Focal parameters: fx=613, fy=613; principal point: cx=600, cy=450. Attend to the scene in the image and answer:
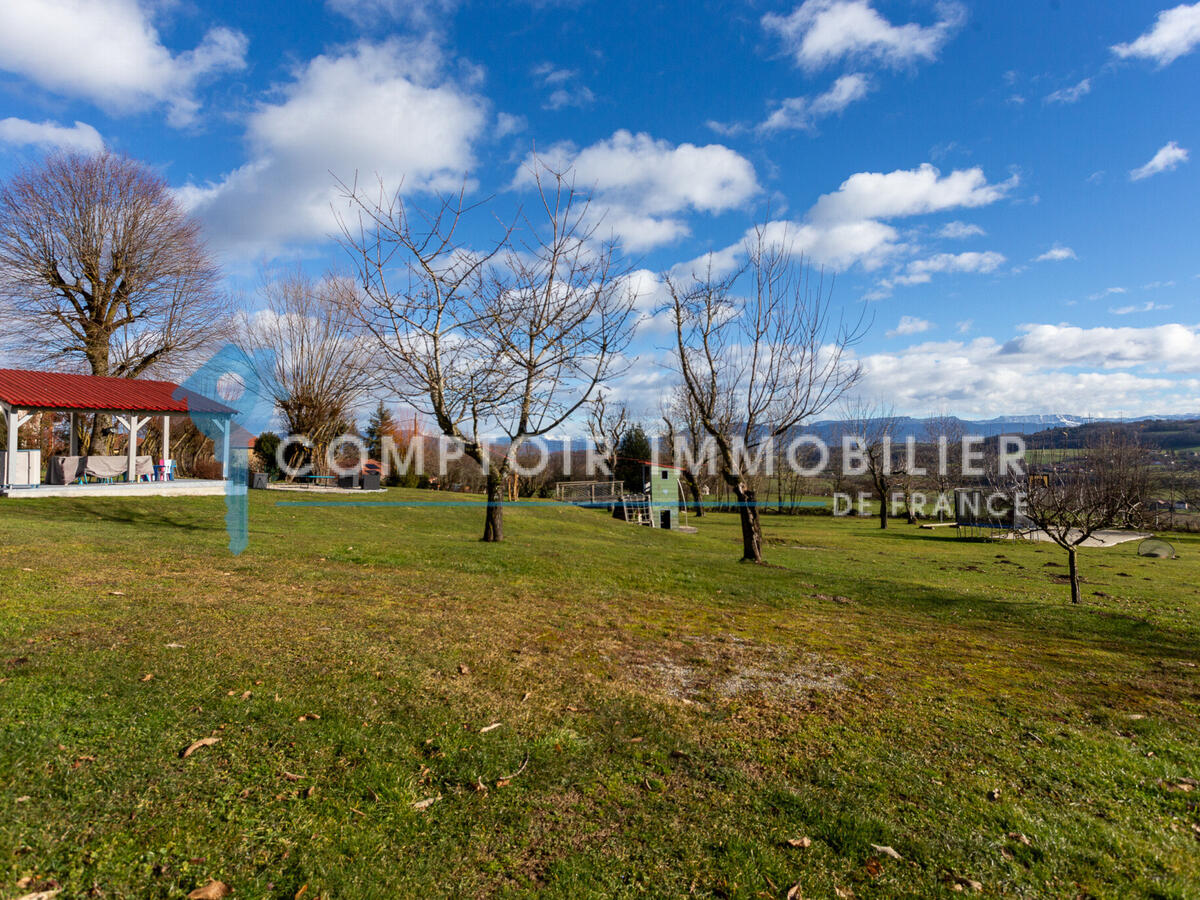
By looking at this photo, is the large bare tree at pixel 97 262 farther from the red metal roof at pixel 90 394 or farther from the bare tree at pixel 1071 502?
the bare tree at pixel 1071 502

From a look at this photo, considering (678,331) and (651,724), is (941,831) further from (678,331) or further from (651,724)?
(678,331)

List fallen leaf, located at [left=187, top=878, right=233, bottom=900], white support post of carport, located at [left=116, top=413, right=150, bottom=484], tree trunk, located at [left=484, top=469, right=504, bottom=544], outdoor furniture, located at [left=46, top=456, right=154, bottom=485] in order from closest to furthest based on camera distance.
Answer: fallen leaf, located at [left=187, top=878, right=233, bottom=900]
tree trunk, located at [left=484, top=469, right=504, bottom=544]
outdoor furniture, located at [left=46, top=456, right=154, bottom=485]
white support post of carport, located at [left=116, top=413, right=150, bottom=484]

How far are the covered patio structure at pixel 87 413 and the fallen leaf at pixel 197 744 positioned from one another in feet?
46.1

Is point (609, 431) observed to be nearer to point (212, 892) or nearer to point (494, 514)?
point (494, 514)

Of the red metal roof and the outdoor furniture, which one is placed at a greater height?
the red metal roof

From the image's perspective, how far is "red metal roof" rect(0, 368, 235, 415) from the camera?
16.8 metres

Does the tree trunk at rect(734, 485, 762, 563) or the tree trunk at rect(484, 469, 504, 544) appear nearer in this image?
the tree trunk at rect(484, 469, 504, 544)

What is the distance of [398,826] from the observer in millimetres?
2881

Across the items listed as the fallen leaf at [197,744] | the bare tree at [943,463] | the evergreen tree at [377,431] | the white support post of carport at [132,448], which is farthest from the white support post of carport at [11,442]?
the bare tree at [943,463]

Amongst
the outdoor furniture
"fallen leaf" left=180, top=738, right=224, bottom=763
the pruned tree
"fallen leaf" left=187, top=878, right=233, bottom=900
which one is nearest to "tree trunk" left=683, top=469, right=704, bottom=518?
the pruned tree

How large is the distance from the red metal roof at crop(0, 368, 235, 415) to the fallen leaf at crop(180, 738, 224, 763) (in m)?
17.7

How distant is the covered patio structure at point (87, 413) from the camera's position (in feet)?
54.1

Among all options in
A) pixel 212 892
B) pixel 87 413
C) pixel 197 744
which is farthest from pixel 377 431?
pixel 212 892

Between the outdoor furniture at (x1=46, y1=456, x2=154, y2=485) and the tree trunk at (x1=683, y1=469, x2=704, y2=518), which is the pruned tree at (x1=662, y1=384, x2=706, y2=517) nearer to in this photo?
the tree trunk at (x1=683, y1=469, x2=704, y2=518)
